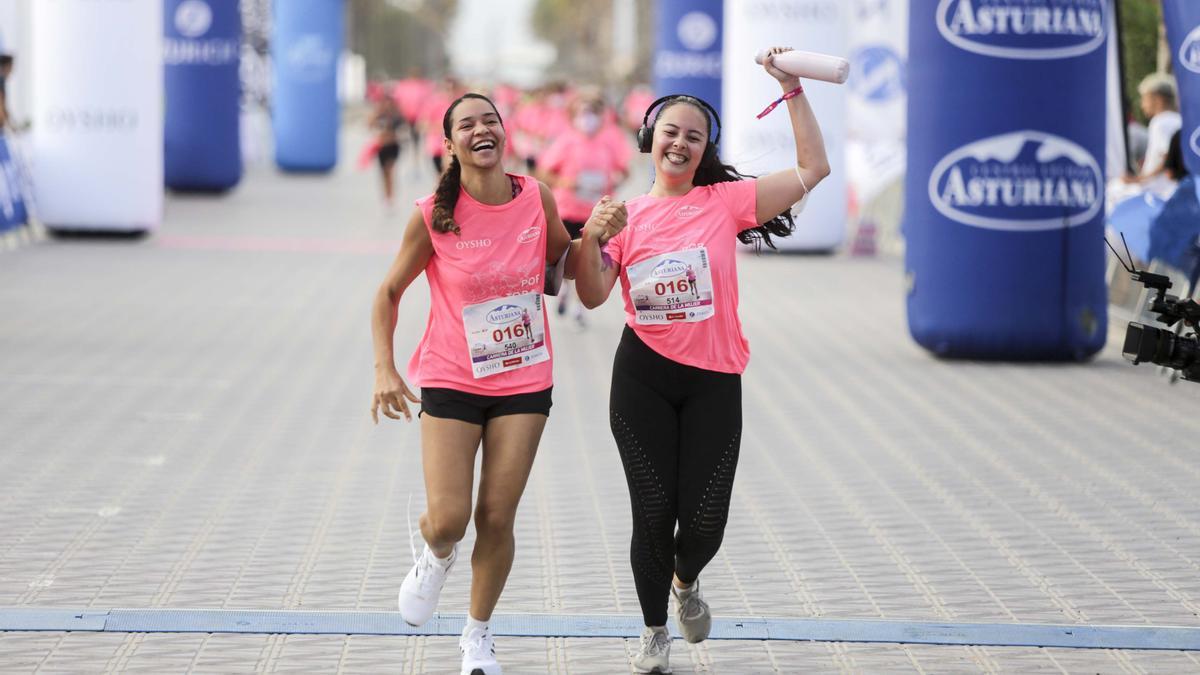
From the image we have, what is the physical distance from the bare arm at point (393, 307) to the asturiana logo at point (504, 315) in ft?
0.80

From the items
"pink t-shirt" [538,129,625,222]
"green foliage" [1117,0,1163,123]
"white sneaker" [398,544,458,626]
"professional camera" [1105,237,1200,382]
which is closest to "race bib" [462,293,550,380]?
"white sneaker" [398,544,458,626]

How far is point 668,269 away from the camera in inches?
198

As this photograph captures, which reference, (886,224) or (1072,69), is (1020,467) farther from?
(886,224)

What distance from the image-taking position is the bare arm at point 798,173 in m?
5.07

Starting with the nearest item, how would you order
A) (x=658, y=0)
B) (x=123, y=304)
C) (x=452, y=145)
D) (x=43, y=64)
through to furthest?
(x=452, y=145)
(x=123, y=304)
(x=43, y=64)
(x=658, y=0)

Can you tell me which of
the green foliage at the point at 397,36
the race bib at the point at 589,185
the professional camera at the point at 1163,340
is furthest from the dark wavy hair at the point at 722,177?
the green foliage at the point at 397,36

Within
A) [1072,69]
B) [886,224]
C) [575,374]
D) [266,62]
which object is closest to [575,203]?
[575,374]

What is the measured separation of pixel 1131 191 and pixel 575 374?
4499 millimetres

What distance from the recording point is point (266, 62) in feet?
134

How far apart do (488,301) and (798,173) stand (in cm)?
95

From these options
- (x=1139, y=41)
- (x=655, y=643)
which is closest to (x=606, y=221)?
(x=655, y=643)

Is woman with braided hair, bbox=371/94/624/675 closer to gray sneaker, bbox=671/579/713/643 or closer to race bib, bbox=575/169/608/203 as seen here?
gray sneaker, bbox=671/579/713/643

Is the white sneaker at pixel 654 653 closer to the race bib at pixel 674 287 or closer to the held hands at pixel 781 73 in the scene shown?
the race bib at pixel 674 287

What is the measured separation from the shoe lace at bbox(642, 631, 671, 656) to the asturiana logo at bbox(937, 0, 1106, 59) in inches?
276
